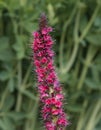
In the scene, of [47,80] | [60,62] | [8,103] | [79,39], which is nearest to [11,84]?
[8,103]

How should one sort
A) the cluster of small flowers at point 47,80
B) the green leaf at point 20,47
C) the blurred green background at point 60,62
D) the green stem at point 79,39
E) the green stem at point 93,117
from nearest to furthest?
1. the cluster of small flowers at point 47,80
2. the green leaf at point 20,47
3. the blurred green background at point 60,62
4. the green stem at point 79,39
5. the green stem at point 93,117

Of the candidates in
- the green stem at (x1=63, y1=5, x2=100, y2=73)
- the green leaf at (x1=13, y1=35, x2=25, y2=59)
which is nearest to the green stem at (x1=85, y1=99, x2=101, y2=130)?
the green stem at (x1=63, y1=5, x2=100, y2=73)

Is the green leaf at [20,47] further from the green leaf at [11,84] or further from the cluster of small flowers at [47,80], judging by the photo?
the cluster of small flowers at [47,80]

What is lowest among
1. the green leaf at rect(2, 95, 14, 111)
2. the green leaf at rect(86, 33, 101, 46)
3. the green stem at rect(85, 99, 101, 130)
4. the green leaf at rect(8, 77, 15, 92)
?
the green stem at rect(85, 99, 101, 130)

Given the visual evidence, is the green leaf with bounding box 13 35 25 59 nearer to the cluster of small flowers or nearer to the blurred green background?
the blurred green background

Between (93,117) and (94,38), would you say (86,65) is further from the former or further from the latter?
(93,117)

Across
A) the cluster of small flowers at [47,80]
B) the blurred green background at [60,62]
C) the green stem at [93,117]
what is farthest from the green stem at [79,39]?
the cluster of small flowers at [47,80]
